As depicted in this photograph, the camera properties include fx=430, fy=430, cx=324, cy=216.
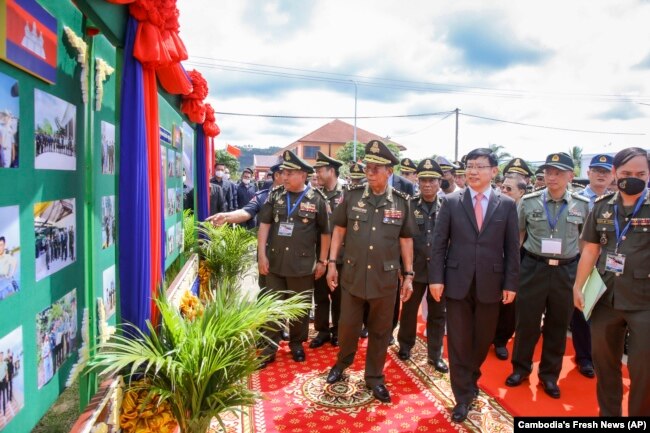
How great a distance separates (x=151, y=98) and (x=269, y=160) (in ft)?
220

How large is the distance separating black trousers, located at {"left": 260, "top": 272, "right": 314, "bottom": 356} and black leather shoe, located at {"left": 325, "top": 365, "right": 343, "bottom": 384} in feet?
2.03

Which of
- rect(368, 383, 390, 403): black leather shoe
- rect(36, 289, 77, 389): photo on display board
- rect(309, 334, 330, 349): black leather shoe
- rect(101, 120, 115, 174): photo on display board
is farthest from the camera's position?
rect(309, 334, 330, 349): black leather shoe

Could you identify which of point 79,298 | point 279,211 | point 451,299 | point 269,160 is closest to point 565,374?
point 451,299

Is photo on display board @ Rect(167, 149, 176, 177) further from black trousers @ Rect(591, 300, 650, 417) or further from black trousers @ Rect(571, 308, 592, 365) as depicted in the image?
black trousers @ Rect(571, 308, 592, 365)

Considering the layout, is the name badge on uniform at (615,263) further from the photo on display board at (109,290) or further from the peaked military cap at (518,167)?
the photo on display board at (109,290)

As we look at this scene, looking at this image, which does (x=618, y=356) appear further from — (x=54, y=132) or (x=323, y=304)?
(x=54, y=132)

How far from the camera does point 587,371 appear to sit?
4.02 m

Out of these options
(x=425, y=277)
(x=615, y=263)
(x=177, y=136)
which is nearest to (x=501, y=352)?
(x=425, y=277)

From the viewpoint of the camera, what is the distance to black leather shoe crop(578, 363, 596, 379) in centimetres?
399

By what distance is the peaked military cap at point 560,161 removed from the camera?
3.64 meters

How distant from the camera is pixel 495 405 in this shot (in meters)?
3.39

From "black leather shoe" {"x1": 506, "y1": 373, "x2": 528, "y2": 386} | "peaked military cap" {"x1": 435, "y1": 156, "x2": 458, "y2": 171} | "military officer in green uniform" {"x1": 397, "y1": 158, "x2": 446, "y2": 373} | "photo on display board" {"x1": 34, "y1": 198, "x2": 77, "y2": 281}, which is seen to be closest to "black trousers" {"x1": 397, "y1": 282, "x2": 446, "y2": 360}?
"military officer in green uniform" {"x1": 397, "y1": 158, "x2": 446, "y2": 373}

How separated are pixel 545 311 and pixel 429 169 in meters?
1.65

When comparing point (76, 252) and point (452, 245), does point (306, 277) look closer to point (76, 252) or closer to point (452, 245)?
point (452, 245)
